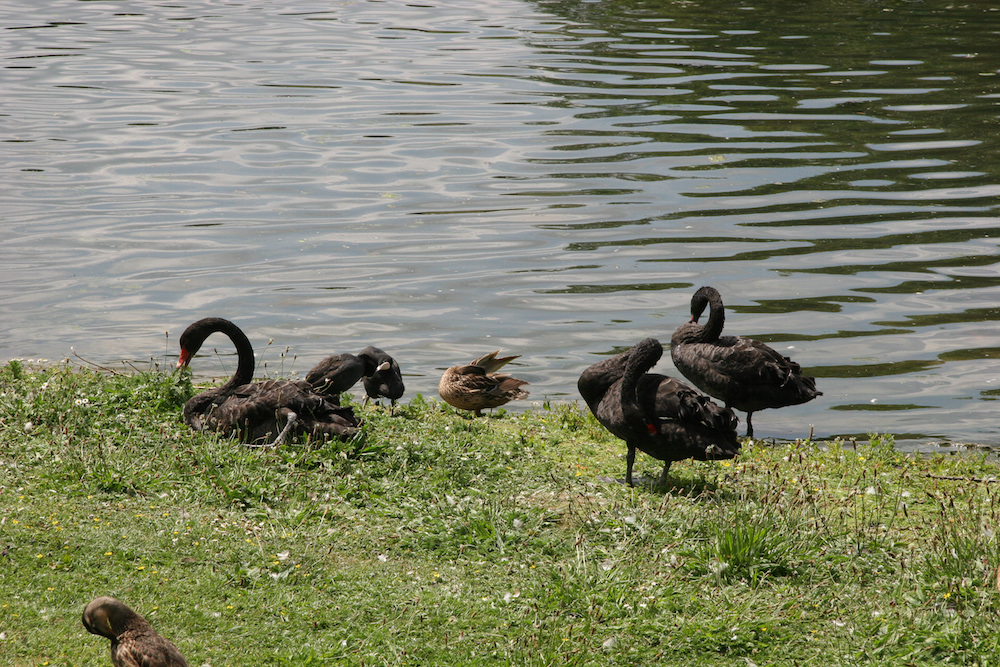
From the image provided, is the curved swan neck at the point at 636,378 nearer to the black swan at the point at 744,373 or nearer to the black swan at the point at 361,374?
the black swan at the point at 744,373

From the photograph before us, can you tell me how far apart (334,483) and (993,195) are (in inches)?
685

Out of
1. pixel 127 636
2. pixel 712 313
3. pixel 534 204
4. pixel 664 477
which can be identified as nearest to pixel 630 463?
pixel 664 477

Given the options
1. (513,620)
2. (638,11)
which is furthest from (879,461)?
(638,11)

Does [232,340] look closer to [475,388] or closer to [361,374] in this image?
[361,374]

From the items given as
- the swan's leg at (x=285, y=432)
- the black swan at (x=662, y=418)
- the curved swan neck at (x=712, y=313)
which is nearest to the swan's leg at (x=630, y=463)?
the black swan at (x=662, y=418)

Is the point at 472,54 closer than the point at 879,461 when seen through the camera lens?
No

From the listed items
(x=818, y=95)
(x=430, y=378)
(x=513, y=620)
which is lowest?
(x=430, y=378)

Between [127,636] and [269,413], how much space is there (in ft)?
14.1

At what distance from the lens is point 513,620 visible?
22.2 ft

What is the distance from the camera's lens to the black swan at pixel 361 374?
11742mm

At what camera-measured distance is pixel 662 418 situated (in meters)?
9.21

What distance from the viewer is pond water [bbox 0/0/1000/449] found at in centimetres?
1536

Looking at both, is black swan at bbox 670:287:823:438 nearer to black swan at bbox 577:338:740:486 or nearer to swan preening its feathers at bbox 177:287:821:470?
swan preening its feathers at bbox 177:287:821:470

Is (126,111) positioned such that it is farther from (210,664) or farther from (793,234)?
(210,664)
